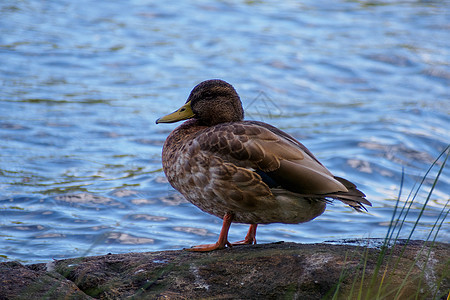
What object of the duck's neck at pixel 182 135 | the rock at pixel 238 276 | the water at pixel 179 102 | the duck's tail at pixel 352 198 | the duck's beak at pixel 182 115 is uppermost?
the duck's beak at pixel 182 115

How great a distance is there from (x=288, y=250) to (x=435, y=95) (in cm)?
822

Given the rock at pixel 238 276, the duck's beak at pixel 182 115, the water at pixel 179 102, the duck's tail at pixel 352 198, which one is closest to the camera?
the rock at pixel 238 276

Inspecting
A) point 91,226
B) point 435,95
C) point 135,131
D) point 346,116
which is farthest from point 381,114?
point 91,226

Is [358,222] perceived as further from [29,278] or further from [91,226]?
[29,278]

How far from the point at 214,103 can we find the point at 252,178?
3.14 feet

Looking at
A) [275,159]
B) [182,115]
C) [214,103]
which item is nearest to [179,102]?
[182,115]

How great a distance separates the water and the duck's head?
→ 131 cm

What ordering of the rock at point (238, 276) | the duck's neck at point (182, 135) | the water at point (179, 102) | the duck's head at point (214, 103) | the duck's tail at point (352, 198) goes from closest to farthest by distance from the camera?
the rock at point (238, 276) < the duck's tail at point (352, 198) < the duck's neck at point (182, 135) < the duck's head at point (214, 103) < the water at point (179, 102)

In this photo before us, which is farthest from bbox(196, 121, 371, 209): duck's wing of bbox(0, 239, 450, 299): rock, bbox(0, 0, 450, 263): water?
bbox(0, 0, 450, 263): water

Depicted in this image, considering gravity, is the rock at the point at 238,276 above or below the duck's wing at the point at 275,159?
below

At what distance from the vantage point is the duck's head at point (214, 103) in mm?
5309

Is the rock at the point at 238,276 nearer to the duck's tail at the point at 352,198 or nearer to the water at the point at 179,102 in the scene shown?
the duck's tail at the point at 352,198

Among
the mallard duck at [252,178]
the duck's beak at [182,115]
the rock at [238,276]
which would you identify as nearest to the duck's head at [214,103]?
the duck's beak at [182,115]

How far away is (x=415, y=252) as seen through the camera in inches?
179
